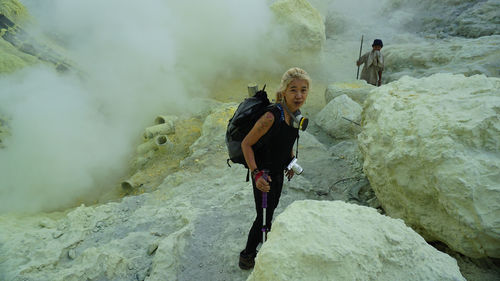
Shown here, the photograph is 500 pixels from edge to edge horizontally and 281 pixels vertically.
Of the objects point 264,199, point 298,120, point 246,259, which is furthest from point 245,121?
point 246,259

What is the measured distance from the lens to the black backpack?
1.90 m

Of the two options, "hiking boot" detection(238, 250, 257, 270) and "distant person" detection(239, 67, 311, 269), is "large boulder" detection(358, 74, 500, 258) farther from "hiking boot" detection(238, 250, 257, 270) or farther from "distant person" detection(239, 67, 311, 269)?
"hiking boot" detection(238, 250, 257, 270)

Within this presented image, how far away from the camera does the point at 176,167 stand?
4.82m

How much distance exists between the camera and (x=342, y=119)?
538 cm

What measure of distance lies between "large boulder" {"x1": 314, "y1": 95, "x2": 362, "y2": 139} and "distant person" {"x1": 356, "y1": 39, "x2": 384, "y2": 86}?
1.39 m

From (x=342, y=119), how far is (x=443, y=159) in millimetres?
3334

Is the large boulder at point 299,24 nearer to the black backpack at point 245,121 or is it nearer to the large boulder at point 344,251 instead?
the black backpack at point 245,121

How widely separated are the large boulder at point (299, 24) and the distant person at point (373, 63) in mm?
2156

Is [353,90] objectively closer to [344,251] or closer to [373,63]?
[373,63]

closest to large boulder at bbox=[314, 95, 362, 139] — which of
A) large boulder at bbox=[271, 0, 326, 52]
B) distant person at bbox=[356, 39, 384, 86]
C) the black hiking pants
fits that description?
distant person at bbox=[356, 39, 384, 86]

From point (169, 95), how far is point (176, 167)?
2.47 metres

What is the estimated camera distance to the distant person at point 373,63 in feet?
20.0

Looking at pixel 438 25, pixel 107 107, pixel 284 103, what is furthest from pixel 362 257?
pixel 438 25

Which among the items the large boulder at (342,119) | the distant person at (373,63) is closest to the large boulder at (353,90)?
the distant person at (373,63)
